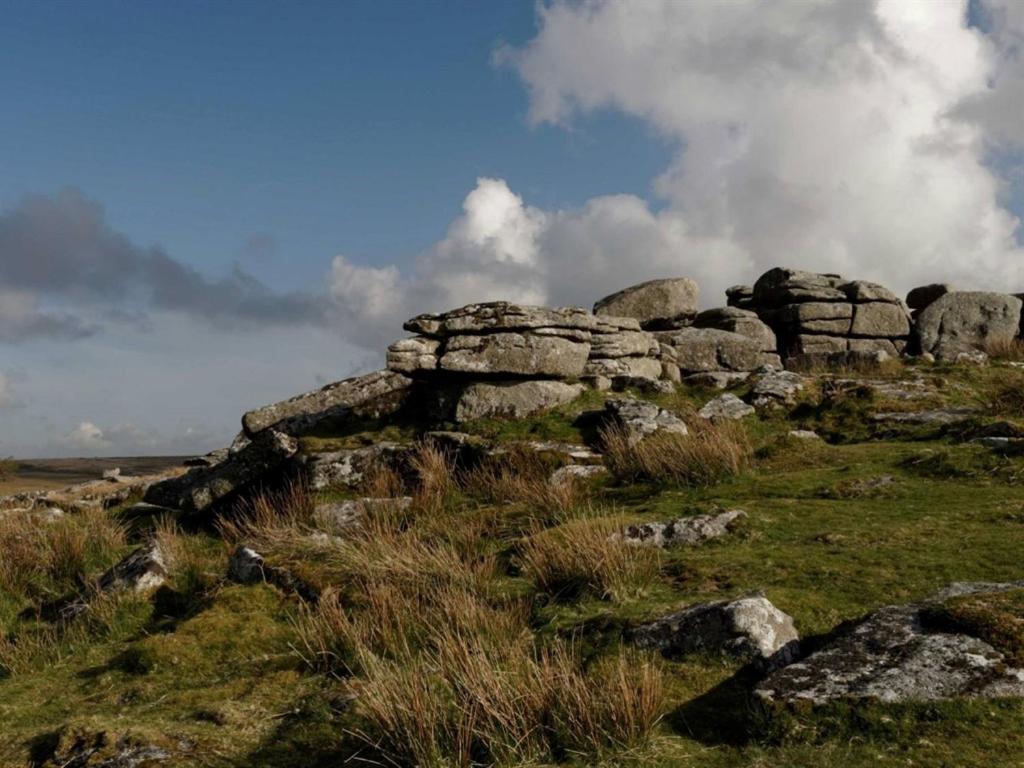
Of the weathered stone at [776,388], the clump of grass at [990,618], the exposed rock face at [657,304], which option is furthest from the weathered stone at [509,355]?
the clump of grass at [990,618]

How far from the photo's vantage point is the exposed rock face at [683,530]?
11.2m

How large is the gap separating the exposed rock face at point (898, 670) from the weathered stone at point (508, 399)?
44.3 ft

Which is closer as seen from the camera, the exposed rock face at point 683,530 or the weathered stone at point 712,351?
the exposed rock face at point 683,530

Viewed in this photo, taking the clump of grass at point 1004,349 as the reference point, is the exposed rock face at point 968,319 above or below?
above

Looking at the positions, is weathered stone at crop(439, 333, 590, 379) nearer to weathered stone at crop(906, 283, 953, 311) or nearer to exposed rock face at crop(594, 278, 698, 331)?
exposed rock face at crop(594, 278, 698, 331)

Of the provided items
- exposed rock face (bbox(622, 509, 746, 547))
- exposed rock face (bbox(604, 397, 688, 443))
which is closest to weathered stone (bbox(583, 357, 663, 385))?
exposed rock face (bbox(604, 397, 688, 443))

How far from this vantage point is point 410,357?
2083 centimetres

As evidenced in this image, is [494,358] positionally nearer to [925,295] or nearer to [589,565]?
[589,565]

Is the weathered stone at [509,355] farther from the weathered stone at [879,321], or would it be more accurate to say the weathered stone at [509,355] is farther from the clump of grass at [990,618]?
the weathered stone at [879,321]

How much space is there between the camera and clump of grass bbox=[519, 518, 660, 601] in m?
9.17

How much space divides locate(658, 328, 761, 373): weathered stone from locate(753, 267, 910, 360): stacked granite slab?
5.09 meters

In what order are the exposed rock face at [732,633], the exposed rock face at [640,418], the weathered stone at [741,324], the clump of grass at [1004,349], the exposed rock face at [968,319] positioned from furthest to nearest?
the exposed rock face at [968,319], the weathered stone at [741,324], the clump of grass at [1004,349], the exposed rock face at [640,418], the exposed rock face at [732,633]

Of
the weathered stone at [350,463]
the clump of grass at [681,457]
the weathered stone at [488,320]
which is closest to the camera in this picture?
the clump of grass at [681,457]

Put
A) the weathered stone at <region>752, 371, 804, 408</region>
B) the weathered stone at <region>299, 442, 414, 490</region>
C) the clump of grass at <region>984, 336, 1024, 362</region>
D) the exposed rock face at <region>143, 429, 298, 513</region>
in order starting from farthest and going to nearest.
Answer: the clump of grass at <region>984, 336, 1024, 362</region> → the weathered stone at <region>752, 371, 804, 408</region> → the exposed rock face at <region>143, 429, 298, 513</region> → the weathered stone at <region>299, 442, 414, 490</region>
